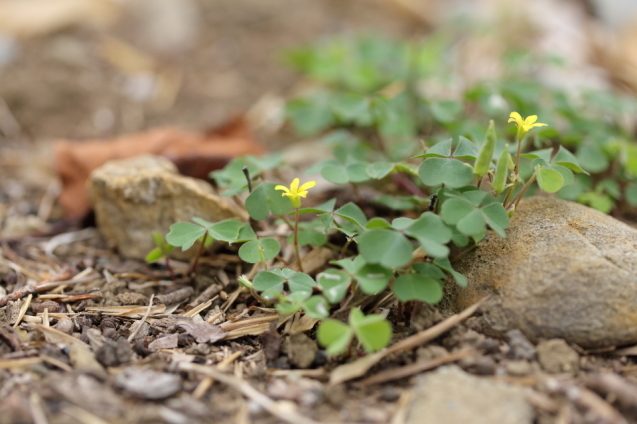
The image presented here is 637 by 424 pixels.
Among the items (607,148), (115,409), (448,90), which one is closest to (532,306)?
(607,148)

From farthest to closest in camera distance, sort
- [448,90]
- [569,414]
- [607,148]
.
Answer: [448,90]
[607,148]
[569,414]

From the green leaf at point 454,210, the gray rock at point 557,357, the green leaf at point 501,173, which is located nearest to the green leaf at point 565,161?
the green leaf at point 501,173

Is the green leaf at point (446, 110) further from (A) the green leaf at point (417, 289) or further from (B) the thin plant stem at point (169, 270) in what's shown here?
(B) the thin plant stem at point (169, 270)

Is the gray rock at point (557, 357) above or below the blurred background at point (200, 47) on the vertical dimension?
below

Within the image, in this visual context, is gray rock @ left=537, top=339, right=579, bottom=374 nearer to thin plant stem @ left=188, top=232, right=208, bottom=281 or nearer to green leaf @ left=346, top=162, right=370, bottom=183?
green leaf @ left=346, top=162, right=370, bottom=183

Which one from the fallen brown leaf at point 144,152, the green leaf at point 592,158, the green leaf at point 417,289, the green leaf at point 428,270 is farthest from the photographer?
the fallen brown leaf at point 144,152

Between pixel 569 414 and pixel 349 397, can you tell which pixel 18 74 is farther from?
pixel 569 414

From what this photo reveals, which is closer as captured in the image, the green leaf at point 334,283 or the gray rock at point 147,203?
the green leaf at point 334,283
